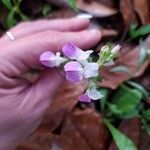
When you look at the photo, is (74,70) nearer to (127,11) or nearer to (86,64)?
(86,64)

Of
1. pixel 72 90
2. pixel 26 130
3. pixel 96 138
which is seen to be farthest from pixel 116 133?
pixel 26 130

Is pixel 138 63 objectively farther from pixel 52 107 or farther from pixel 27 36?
pixel 27 36

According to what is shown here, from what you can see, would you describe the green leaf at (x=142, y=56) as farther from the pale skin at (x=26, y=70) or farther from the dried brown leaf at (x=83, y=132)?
the pale skin at (x=26, y=70)

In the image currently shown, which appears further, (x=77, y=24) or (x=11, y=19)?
(x=11, y=19)

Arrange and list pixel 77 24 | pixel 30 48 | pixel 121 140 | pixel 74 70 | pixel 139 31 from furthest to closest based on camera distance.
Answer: pixel 139 31, pixel 121 140, pixel 77 24, pixel 30 48, pixel 74 70

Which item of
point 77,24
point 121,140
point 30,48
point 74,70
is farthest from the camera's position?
point 121,140

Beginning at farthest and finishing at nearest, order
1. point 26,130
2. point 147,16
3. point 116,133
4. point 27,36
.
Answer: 1. point 147,16
2. point 116,133
3. point 26,130
4. point 27,36

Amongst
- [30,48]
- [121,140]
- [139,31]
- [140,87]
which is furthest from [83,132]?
[30,48]
